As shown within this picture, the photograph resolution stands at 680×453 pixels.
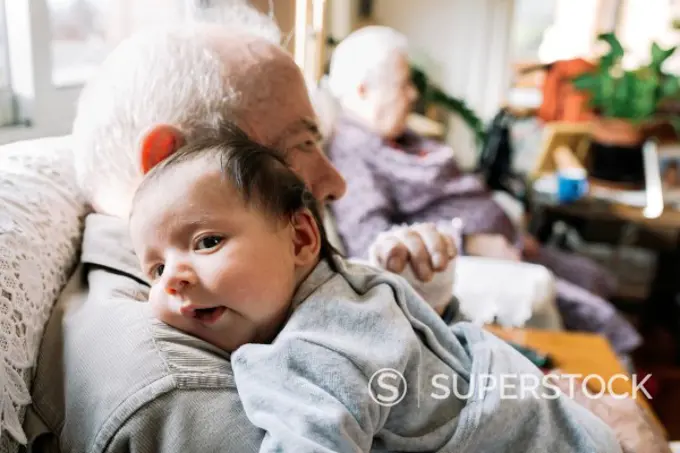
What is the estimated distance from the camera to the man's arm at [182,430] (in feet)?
2.23

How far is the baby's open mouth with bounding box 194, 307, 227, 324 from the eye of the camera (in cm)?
75

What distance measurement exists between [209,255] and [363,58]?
69.8 inches

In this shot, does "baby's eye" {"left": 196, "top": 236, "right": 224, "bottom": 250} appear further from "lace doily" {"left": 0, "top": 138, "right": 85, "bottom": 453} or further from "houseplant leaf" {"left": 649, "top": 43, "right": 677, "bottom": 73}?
"houseplant leaf" {"left": 649, "top": 43, "right": 677, "bottom": 73}

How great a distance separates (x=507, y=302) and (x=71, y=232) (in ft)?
3.71

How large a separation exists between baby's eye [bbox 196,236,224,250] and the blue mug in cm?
245

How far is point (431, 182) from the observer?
7.72 ft

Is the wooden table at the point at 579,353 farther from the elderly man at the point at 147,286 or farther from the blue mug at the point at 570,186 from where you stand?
the blue mug at the point at 570,186

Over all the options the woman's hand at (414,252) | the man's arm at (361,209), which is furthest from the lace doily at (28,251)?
the man's arm at (361,209)

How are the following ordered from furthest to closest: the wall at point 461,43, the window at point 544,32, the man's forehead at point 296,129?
the window at point 544,32 < the wall at point 461,43 < the man's forehead at point 296,129

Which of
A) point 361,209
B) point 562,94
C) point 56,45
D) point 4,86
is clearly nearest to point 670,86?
point 562,94

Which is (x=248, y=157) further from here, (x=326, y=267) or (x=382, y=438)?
(x=382, y=438)

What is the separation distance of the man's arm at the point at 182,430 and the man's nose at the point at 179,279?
0.11 m

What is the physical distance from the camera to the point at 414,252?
1131 mm

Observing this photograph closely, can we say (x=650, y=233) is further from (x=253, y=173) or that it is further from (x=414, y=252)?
(x=253, y=173)
